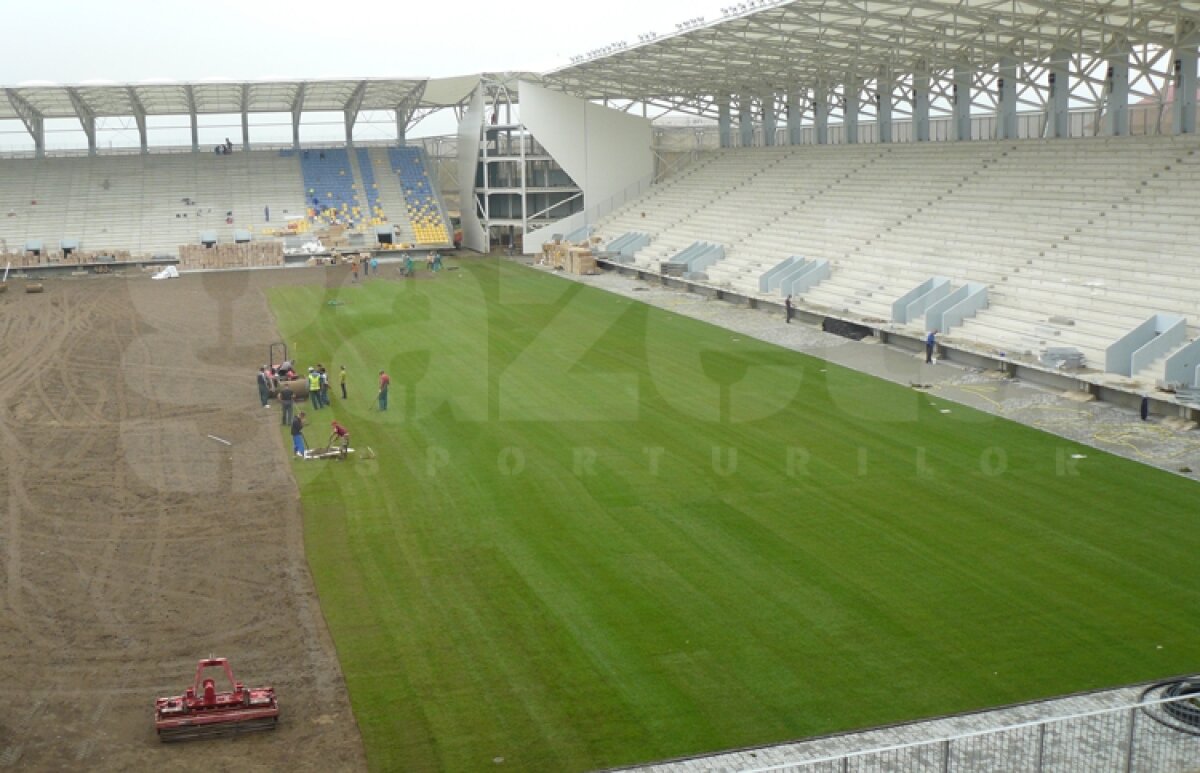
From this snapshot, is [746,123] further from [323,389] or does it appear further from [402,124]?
[323,389]

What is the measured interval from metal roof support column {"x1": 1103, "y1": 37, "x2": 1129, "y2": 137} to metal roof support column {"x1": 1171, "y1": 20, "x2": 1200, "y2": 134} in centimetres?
166

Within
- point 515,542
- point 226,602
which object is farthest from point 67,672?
point 515,542

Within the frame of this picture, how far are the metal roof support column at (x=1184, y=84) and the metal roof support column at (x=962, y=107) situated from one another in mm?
9259

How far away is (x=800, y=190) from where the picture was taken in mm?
45875

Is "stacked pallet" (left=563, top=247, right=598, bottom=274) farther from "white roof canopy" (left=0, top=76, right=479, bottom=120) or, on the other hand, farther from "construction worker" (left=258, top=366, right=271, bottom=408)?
"construction worker" (left=258, top=366, right=271, bottom=408)

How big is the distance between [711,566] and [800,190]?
32.8 metres

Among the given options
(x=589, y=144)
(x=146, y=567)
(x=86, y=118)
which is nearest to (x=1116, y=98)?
(x=589, y=144)

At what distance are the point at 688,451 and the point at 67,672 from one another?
10.9 metres

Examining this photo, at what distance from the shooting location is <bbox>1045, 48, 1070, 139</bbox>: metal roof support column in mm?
36250

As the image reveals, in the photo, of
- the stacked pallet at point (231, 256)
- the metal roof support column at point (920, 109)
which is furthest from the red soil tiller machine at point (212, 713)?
the stacked pallet at point (231, 256)

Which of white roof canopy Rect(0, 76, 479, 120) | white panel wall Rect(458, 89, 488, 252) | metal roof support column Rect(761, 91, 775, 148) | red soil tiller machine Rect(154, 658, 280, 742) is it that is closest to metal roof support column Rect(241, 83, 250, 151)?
white roof canopy Rect(0, 76, 479, 120)

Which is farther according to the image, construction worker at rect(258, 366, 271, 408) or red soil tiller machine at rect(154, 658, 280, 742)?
construction worker at rect(258, 366, 271, 408)

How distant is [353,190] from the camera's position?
62.1 m

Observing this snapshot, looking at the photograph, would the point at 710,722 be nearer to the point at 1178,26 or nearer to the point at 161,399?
the point at 161,399
